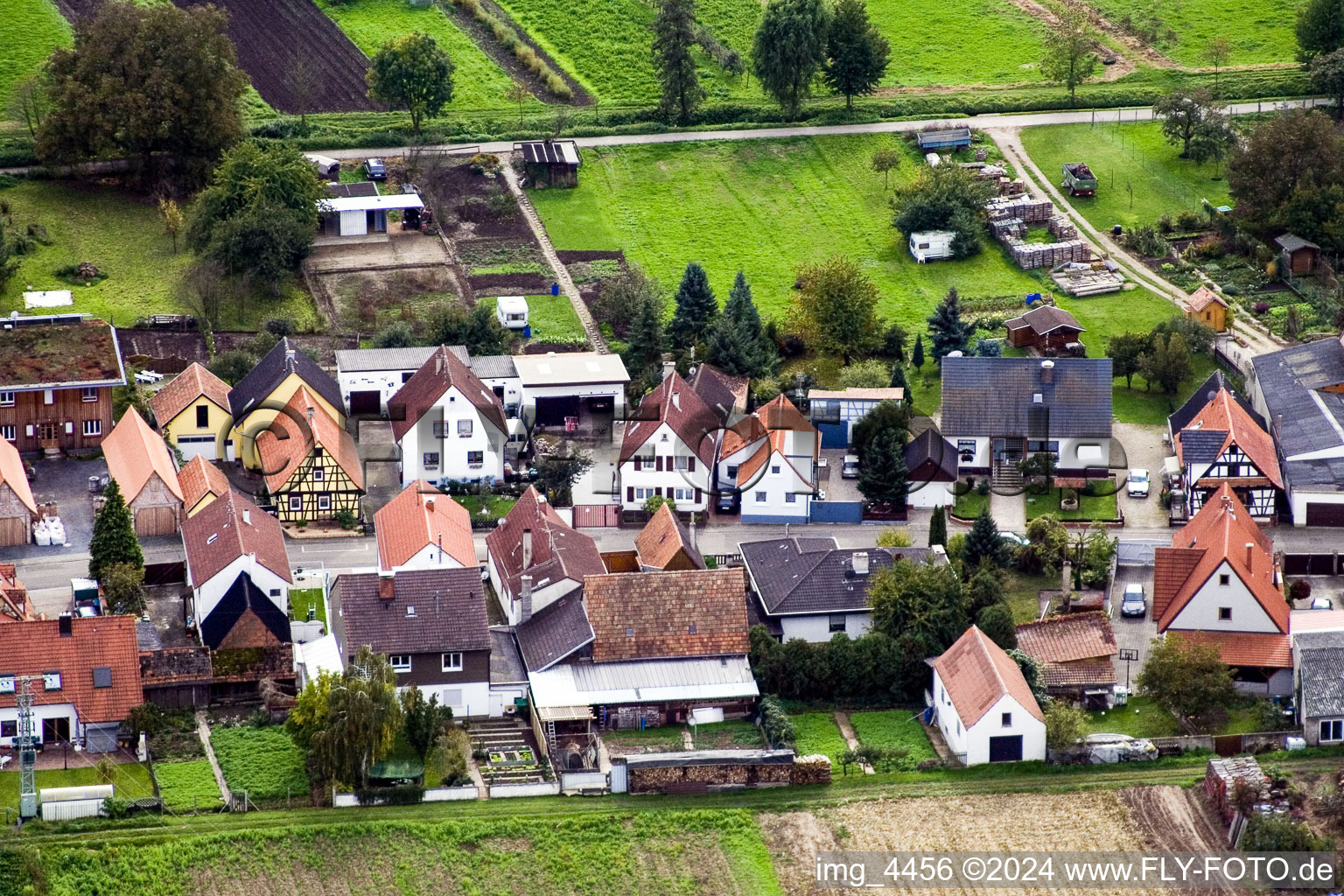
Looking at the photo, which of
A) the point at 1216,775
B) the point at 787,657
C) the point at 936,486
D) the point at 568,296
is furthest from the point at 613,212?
the point at 1216,775

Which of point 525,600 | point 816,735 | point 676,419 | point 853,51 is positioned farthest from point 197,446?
point 853,51

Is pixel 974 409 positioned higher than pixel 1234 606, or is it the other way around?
pixel 974 409

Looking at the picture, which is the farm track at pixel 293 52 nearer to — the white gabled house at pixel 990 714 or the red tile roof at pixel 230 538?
the red tile roof at pixel 230 538

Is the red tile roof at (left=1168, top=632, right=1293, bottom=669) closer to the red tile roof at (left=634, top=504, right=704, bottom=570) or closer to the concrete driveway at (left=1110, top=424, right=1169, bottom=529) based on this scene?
the concrete driveway at (left=1110, top=424, right=1169, bottom=529)

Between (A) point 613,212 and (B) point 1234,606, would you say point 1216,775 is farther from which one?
(A) point 613,212

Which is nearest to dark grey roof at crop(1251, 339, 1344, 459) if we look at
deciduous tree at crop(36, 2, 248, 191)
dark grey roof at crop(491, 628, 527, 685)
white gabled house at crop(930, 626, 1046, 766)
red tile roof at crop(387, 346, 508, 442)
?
white gabled house at crop(930, 626, 1046, 766)

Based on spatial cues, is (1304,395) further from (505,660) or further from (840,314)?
(505,660)
